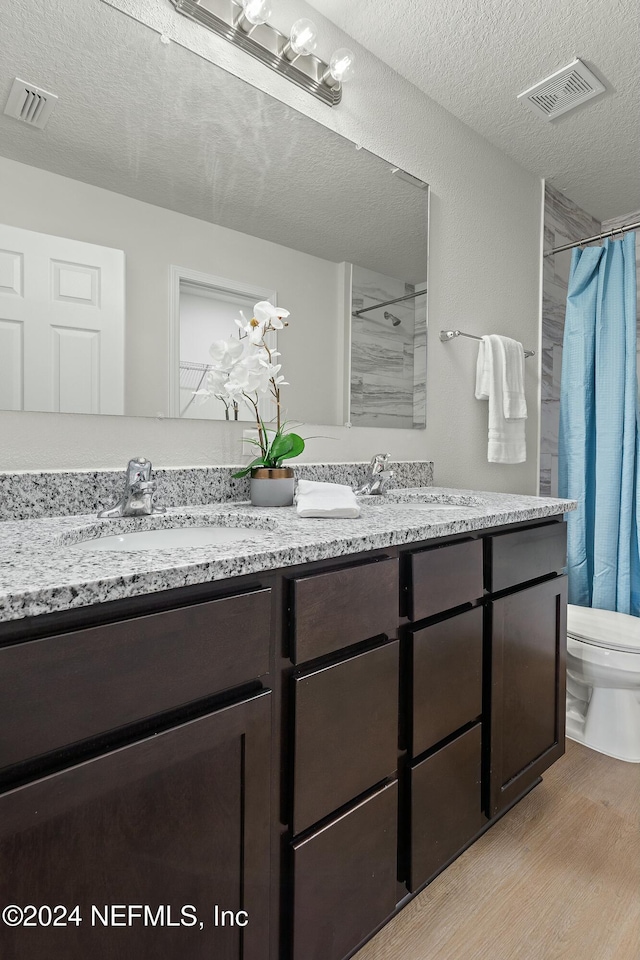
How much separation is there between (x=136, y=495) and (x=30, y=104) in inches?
33.4

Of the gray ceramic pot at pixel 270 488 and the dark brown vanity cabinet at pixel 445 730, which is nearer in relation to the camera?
the dark brown vanity cabinet at pixel 445 730

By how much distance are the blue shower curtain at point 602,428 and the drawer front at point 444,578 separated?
156 cm

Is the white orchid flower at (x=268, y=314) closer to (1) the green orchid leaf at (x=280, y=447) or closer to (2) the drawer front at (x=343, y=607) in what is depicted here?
(1) the green orchid leaf at (x=280, y=447)

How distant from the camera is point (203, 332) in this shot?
4.50ft

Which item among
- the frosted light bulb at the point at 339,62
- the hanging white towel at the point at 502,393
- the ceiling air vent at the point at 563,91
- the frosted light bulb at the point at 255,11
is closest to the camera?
the frosted light bulb at the point at 255,11

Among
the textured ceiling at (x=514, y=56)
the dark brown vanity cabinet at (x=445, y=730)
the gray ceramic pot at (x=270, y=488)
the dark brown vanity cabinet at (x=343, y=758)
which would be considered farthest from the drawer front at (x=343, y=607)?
the textured ceiling at (x=514, y=56)

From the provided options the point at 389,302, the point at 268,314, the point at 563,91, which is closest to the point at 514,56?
the point at 563,91

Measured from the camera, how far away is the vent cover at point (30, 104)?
1100 mm

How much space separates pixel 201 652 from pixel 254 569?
134 mm

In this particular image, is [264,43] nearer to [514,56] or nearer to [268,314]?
[268,314]

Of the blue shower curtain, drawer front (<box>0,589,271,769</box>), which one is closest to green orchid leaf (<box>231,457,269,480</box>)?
drawer front (<box>0,589,271,769</box>)

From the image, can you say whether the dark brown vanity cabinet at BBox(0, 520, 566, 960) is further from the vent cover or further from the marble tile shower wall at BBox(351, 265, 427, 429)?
the vent cover

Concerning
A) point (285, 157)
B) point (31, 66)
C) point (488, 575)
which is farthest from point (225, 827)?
point (285, 157)

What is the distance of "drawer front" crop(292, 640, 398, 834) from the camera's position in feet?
2.81
